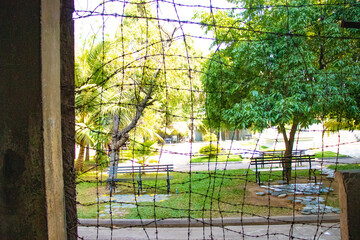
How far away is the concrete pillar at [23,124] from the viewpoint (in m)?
1.47

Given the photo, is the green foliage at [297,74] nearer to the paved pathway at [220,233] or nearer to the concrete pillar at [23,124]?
the paved pathway at [220,233]

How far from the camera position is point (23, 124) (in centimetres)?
148

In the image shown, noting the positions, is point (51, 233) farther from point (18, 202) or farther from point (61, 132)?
point (61, 132)

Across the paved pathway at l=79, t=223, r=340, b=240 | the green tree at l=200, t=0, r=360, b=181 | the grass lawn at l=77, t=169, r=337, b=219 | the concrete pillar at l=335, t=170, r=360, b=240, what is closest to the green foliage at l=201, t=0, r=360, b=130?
the green tree at l=200, t=0, r=360, b=181

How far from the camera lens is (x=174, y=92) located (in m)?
10.1

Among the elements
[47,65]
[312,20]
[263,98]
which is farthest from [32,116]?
[312,20]

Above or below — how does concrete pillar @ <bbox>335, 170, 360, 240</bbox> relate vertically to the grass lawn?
above

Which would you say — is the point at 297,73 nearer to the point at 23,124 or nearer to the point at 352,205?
the point at 352,205

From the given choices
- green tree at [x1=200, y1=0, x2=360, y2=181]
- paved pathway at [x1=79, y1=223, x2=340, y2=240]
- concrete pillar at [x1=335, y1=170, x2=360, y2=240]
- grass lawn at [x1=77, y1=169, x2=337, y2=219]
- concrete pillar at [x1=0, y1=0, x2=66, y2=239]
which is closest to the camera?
concrete pillar at [x1=0, y1=0, x2=66, y2=239]

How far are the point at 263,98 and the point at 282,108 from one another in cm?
68

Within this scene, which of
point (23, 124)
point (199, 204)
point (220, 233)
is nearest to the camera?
point (23, 124)

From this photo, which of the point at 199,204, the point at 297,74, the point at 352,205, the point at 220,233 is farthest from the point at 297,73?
the point at 352,205

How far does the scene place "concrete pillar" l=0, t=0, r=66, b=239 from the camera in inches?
58.1

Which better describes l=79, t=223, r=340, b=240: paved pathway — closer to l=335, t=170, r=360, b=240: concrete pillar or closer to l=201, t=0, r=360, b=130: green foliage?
l=201, t=0, r=360, b=130: green foliage
